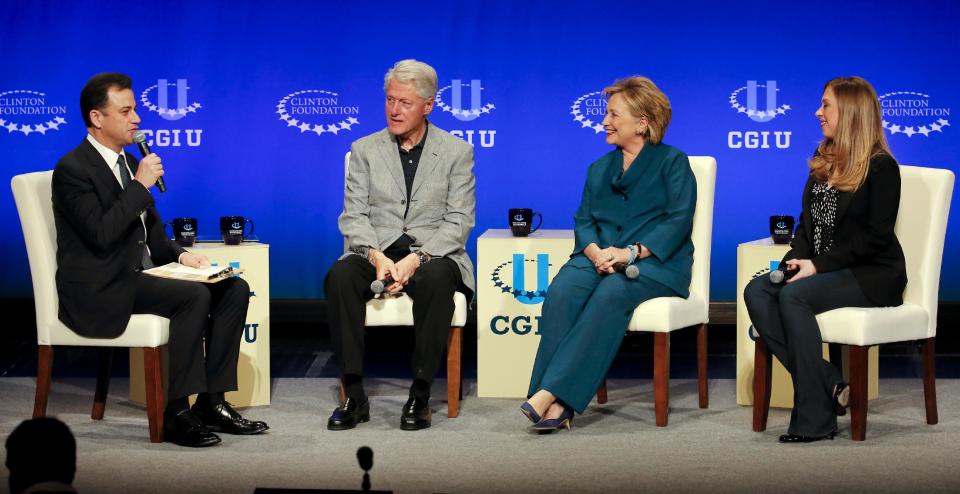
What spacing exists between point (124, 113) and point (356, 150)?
2.99 feet

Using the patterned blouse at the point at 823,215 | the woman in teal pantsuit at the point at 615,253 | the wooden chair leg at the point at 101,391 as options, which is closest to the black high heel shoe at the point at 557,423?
the woman in teal pantsuit at the point at 615,253

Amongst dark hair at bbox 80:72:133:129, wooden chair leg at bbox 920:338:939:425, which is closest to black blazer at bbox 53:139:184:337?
dark hair at bbox 80:72:133:129

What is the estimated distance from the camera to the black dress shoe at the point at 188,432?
423 cm

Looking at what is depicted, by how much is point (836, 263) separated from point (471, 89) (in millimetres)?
2604

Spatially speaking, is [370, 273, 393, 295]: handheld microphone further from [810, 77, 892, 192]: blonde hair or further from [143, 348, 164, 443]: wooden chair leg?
[810, 77, 892, 192]: blonde hair

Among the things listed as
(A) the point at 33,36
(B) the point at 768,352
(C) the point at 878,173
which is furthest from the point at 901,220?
(A) the point at 33,36

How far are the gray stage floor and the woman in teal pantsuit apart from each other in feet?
0.63

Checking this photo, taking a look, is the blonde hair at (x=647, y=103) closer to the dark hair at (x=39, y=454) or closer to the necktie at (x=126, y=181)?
the necktie at (x=126, y=181)

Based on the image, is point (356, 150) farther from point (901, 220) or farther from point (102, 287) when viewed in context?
point (901, 220)

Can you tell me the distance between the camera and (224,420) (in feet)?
14.5

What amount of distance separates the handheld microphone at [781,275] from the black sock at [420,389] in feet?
4.06

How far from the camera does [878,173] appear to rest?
172 inches

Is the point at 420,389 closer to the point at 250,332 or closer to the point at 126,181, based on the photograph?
the point at 250,332

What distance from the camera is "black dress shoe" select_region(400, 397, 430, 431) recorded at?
14.8ft
